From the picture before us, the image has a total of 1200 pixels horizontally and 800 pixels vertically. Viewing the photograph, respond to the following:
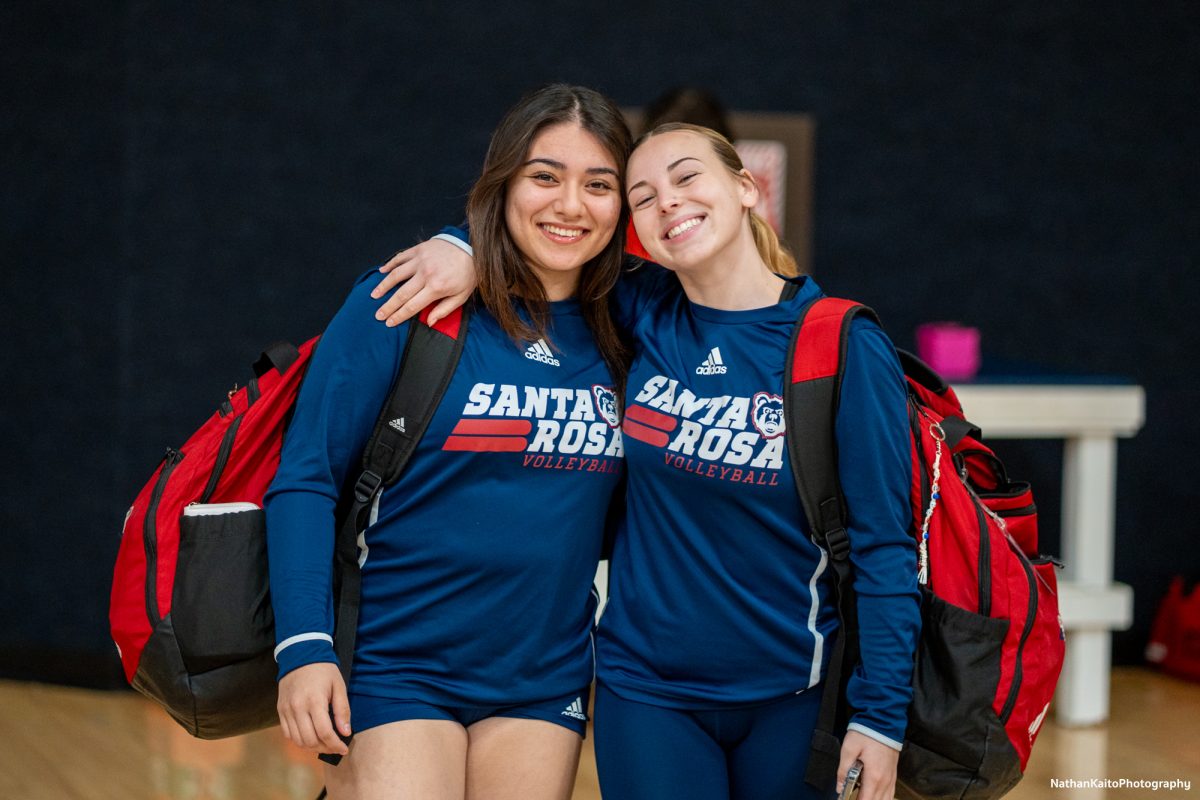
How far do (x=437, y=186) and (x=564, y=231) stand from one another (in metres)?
2.50

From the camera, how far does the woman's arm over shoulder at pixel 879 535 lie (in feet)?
5.76

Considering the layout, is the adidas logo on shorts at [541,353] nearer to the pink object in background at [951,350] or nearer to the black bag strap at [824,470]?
the black bag strap at [824,470]

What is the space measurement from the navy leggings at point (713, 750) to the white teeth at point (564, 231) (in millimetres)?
702

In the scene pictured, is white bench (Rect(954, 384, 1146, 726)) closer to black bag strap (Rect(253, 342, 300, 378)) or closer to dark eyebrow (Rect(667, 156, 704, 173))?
dark eyebrow (Rect(667, 156, 704, 173))

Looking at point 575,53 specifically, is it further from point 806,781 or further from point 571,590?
point 806,781

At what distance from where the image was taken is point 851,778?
1.74m

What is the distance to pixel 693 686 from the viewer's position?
184 cm

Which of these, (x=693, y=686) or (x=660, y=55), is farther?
(x=660, y=55)

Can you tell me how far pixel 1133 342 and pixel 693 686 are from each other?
134 inches

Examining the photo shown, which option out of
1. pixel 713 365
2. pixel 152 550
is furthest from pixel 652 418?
pixel 152 550

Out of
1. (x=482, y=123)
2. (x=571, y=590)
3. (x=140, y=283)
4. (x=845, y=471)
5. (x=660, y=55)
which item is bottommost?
(x=571, y=590)

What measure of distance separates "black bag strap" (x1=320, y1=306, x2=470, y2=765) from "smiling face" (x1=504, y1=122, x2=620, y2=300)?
0.75ft

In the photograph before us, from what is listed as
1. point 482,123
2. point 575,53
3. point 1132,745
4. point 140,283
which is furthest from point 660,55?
point 1132,745

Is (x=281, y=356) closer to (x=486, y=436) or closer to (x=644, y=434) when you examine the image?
(x=486, y=436)
